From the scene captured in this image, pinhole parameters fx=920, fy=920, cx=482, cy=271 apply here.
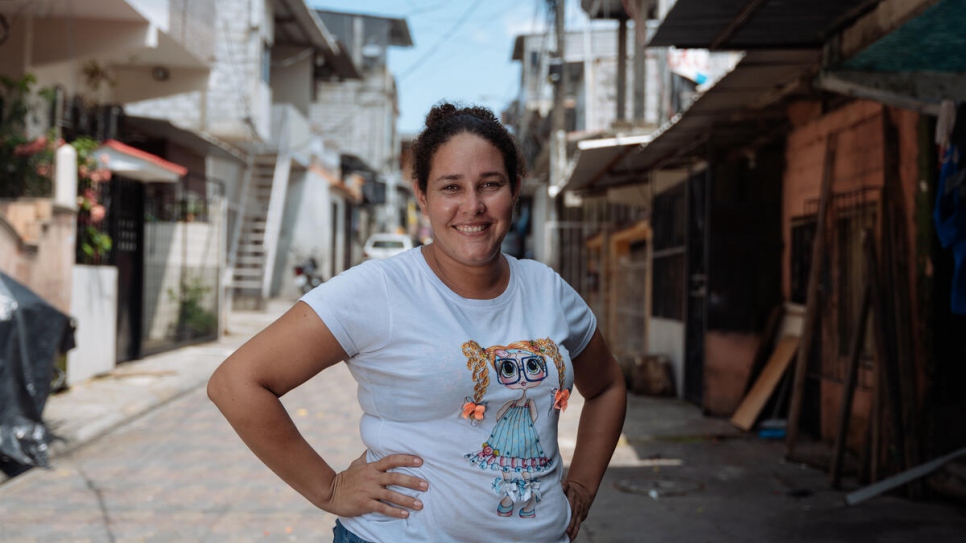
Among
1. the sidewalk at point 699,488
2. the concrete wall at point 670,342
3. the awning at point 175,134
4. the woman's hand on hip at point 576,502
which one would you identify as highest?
the awning at point 175,134

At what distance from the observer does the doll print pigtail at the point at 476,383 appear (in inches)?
78.0

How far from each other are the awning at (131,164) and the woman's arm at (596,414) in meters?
10.3

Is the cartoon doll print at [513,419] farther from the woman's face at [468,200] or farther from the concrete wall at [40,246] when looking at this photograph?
the concrete wall at [40,246]

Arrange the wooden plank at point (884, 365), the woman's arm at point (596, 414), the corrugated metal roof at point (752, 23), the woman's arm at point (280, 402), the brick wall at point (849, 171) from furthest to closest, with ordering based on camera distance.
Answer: the brick wall at point (849, 171)
the wooden plank at point (884, 365)
the corrugated metal roof at point (752, 23)
the woman's arm at point (596, 414)
the woman's arm at point (280, 402)

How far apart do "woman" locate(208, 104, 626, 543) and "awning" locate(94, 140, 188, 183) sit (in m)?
10.4

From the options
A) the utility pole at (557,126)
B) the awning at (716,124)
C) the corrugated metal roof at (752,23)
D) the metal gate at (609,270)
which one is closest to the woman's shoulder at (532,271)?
the corrugated metal roof at (752,23)

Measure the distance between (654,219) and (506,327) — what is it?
10.9 metres

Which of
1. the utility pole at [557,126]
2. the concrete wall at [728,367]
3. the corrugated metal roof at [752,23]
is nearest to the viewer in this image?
the corrugated metal roof at [752,23]

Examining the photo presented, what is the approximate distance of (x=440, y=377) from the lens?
6.44 feet

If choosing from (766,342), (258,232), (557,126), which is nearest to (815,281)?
(766,342)

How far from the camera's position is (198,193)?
1933 cm

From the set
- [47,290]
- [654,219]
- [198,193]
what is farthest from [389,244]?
[47,290]

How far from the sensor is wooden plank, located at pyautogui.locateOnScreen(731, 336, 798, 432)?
8.64 m

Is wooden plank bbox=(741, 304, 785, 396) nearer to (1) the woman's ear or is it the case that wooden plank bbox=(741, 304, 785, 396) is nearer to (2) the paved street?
(2) the paved street
